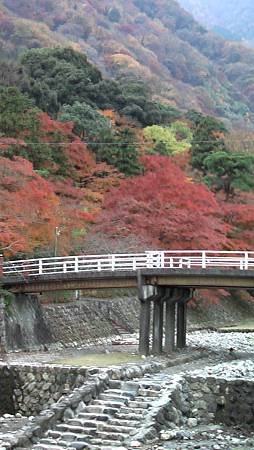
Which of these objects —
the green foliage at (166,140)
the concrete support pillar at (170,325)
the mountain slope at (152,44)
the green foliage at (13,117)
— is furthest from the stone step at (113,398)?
the mountain slope at (152,44)

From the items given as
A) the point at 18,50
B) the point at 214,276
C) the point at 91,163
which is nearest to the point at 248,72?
the point at 18,50

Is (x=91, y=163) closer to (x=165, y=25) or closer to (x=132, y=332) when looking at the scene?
(x=132, y=332)

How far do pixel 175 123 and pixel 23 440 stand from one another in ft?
192

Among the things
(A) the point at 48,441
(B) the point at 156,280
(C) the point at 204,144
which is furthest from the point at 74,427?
(C) the point at 204,144

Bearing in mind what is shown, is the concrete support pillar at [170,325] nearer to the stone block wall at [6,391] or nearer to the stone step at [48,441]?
the stone block wall at [6,391]

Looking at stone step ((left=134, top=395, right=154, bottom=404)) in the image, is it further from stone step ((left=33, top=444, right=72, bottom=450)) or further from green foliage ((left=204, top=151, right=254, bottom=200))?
green foliage ((left=204, top=151, right=254, bottom=200))

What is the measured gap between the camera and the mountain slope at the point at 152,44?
103438 mm

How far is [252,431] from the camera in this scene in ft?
59.1

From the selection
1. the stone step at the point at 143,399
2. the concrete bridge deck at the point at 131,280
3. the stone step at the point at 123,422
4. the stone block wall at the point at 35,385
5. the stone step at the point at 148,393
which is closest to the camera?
the stone step at the point at 123,422

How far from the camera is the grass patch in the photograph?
22078 millimetres

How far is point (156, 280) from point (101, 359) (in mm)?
4018

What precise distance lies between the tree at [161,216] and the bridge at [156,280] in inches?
346

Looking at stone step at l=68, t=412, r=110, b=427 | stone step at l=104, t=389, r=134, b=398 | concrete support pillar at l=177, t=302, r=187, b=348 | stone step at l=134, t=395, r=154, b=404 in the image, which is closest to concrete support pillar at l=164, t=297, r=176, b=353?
concrete support pillar at l=177, t=302, r=187, b=348

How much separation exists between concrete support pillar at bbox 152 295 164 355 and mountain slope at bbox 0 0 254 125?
66539 mm
